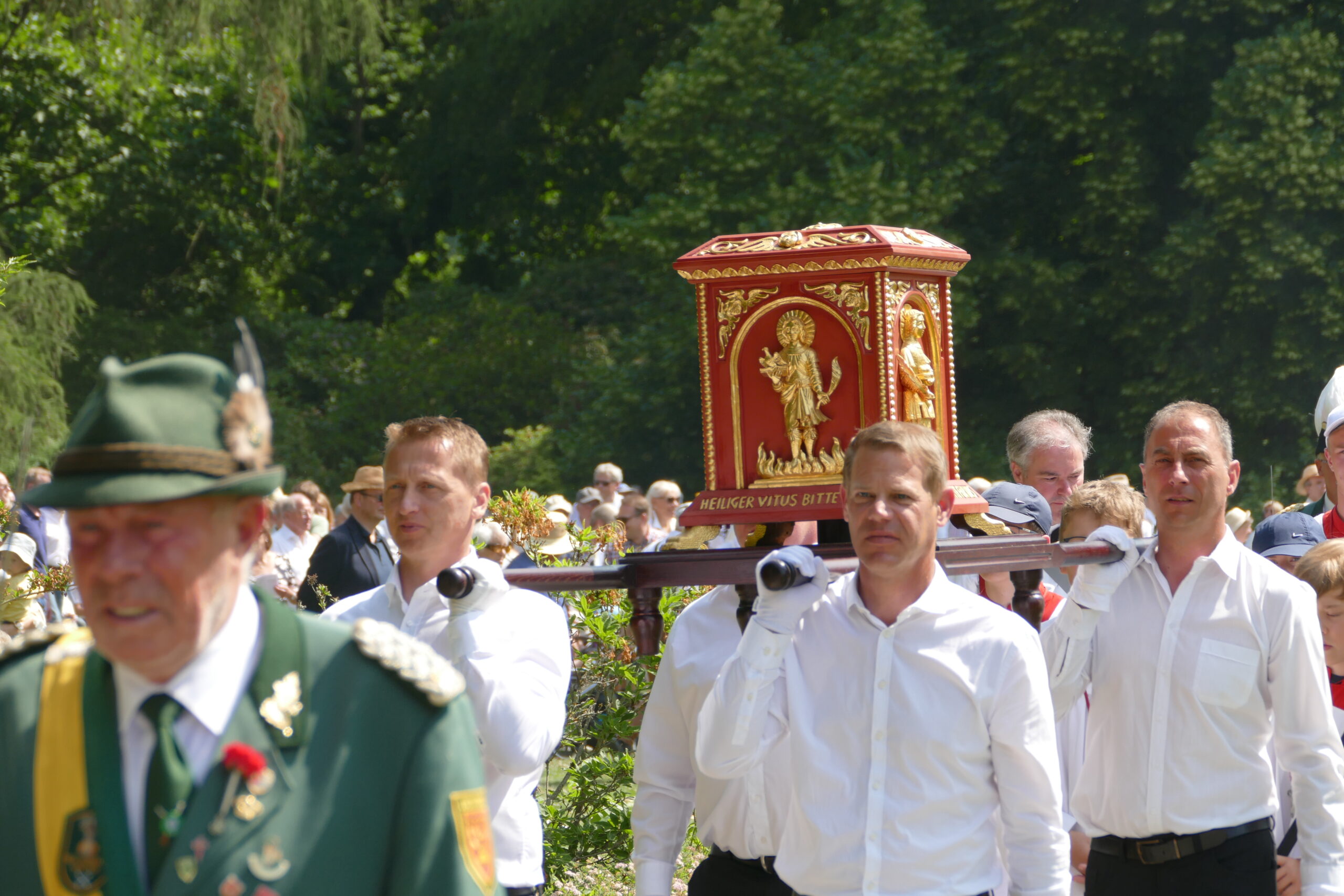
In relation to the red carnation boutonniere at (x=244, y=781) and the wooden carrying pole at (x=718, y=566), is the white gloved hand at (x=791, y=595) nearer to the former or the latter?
the wooden carrying pole at (x=718, y=566)

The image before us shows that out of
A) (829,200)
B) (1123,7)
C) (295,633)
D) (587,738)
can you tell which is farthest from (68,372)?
(295,633)

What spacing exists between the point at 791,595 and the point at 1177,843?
1.51 metres

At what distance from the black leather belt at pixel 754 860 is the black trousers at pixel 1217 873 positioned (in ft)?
3.30

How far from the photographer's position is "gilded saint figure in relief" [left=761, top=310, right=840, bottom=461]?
399cm

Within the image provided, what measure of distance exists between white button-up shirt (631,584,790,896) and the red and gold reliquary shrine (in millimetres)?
307

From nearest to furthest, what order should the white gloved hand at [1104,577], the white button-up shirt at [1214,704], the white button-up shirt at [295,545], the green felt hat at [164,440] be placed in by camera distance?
the green felt hat at [164,440] < the white button-up shirt at [1214,704] < the white gloved hand at [1104,577] < the white button-up shirt at [295,545]

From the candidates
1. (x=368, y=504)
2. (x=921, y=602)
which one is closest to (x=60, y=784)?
(x=921, y=602)

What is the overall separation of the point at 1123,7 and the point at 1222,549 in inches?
691

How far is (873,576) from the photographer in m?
3.27

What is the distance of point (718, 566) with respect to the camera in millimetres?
3594

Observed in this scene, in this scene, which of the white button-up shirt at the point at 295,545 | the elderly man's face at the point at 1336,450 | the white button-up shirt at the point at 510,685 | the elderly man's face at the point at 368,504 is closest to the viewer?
the white button-up shirt at the point at 510,685

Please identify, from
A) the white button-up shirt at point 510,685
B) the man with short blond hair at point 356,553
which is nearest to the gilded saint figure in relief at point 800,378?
the white button-up shirt at point 510,685

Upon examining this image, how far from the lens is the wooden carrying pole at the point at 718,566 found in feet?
11.8

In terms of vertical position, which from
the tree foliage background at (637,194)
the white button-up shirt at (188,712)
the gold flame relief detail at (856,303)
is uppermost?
the tree foliage background at (637,194)
